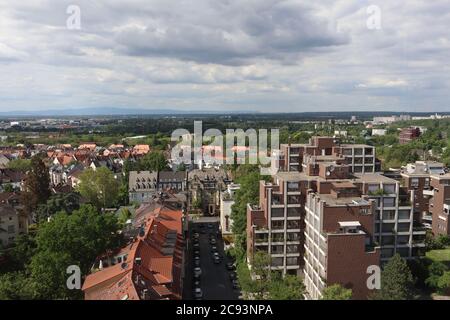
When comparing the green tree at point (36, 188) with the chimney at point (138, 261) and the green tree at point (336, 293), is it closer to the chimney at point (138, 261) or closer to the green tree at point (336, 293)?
the chimney at point (138, 261)

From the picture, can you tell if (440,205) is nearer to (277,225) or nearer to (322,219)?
(277,225)

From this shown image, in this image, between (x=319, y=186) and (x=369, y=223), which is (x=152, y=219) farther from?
(x=369, y=223)

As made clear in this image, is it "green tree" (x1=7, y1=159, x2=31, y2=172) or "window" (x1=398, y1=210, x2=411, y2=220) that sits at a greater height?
"window" (x1=398, y1=210, x2=411, y2=220)

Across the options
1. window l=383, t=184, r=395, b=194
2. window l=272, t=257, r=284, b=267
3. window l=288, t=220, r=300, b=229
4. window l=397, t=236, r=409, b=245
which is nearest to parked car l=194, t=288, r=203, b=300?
window l=272, t=257, r=284, b=267

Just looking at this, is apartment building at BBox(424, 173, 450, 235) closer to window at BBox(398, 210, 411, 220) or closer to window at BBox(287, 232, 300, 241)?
window at BBox(398, 210, 411, 220)

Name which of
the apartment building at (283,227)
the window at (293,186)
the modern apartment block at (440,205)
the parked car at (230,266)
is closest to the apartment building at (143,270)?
the parked car at (230,266)
